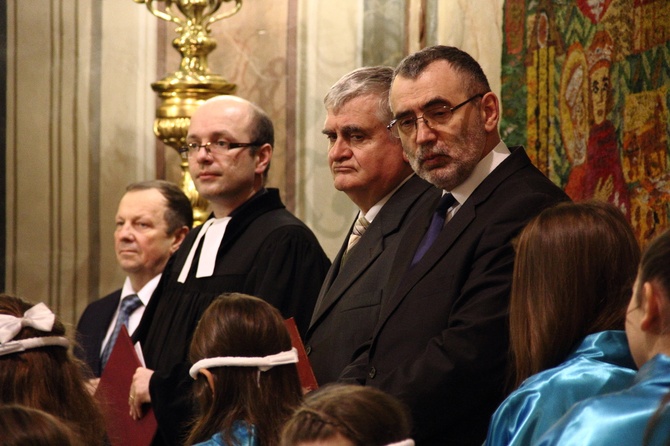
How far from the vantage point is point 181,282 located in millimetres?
5391

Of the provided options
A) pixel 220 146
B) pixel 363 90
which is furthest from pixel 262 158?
pixel 363 90

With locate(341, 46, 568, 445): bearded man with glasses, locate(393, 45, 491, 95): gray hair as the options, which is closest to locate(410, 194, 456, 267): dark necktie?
locate(341, 46, 568, 445): bearded man with glasses

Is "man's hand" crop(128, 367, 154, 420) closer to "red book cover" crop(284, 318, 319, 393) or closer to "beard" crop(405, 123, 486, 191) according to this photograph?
"red book cover" crop(284, 318, 319, 393)

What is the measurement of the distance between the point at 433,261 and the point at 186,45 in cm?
399

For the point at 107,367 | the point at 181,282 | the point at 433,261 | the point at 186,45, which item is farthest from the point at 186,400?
the point at 186,45

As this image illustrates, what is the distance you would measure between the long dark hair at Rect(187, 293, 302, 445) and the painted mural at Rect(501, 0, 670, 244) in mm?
1608

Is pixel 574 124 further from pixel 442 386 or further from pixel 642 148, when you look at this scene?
pixel 442 386

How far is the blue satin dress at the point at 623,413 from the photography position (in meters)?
2.28

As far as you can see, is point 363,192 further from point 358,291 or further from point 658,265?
point 658,265

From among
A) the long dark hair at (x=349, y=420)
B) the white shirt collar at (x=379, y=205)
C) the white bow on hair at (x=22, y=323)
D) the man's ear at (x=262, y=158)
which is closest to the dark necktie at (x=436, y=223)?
the white shirt collar at (x=379, y=205)

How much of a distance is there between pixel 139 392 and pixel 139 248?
189cm

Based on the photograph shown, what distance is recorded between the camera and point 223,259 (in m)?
5.27

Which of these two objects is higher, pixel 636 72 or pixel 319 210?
pixel 636 72

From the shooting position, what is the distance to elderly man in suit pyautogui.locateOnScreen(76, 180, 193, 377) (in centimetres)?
630
